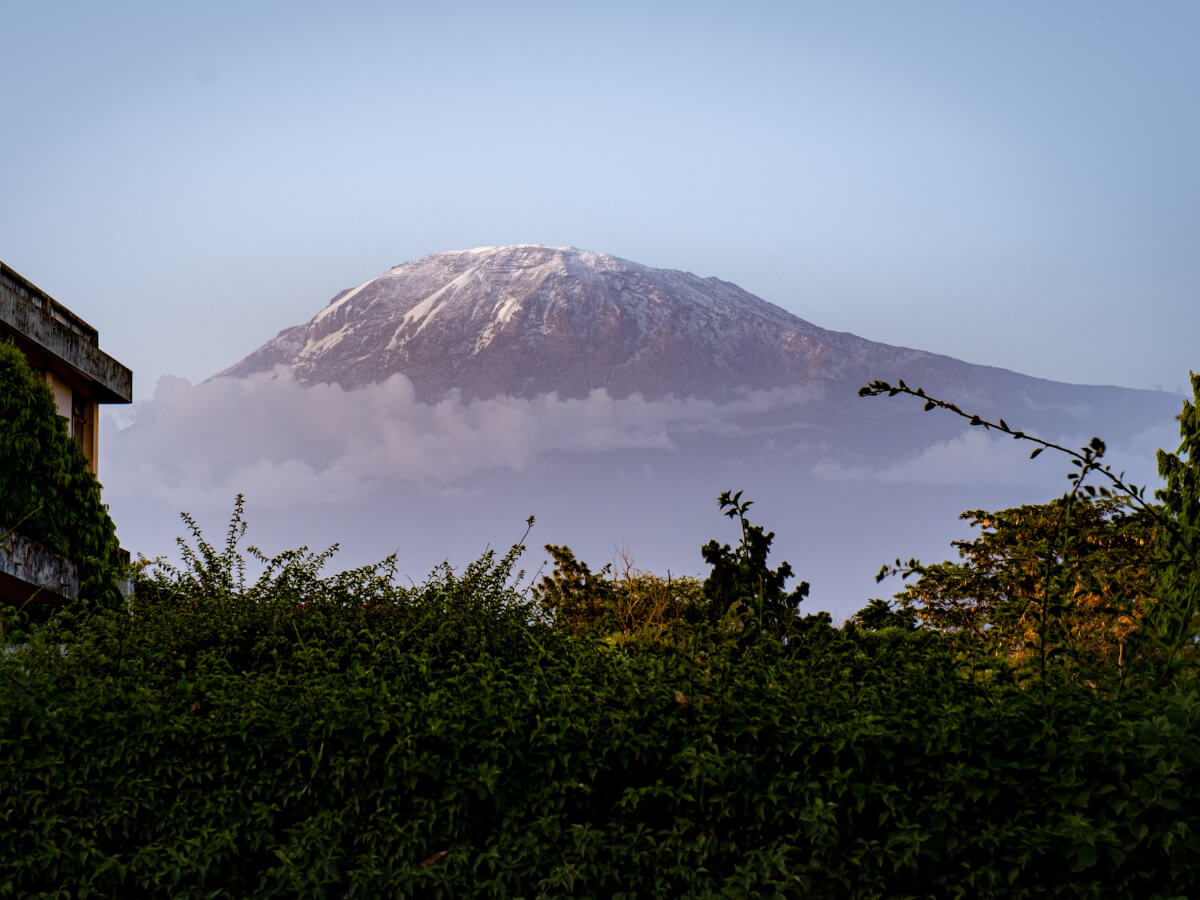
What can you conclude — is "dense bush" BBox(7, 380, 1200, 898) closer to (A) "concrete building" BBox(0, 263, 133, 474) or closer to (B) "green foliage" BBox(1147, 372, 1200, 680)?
(B) "green foliage" BBox(1147, 372, 1200, 680)

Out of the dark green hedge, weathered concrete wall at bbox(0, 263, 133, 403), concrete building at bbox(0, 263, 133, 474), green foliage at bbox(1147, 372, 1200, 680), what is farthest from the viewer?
concrete building at bbox(0, 263, 133, 474)

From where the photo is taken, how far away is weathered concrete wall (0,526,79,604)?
15812 millimetres

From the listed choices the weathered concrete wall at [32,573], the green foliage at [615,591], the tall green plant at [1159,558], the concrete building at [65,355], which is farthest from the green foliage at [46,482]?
the tall green plant at [1159,558]

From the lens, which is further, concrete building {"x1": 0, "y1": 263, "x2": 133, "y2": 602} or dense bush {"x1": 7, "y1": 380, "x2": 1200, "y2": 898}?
concrete building {"x1": 0, "y1": 263, "x2": 133, "y2": 602}

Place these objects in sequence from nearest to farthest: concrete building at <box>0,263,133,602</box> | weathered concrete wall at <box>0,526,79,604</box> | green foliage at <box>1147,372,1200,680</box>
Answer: green foliage at <box>1147,372,1200,680</box>, weathered concrete wall at <box>0,526,79,604</box>, concrete building at <box>0,263,133,602</box>

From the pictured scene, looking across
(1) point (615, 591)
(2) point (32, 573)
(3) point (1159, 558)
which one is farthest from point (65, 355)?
(3) point (1159, 558)

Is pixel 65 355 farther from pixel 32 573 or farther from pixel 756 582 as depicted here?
pixel 756 582

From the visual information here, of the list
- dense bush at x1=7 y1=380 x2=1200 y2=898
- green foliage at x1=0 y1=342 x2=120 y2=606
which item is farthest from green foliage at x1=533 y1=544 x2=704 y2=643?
dense bush at x1=7 y1=380 x2=1200 y2=898

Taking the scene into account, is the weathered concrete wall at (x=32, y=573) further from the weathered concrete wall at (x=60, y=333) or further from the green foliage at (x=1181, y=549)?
the green foliage at (x=1181, y=549)

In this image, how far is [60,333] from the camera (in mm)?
19375

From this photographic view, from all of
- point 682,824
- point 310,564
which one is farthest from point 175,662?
point 682,824

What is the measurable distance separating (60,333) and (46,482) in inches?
136

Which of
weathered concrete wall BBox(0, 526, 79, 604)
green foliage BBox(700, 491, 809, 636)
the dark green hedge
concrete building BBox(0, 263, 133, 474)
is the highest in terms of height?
concrete building BBox(0, 263, 133, 474)

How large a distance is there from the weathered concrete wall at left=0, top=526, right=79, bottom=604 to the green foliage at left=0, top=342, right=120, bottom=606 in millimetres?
210
